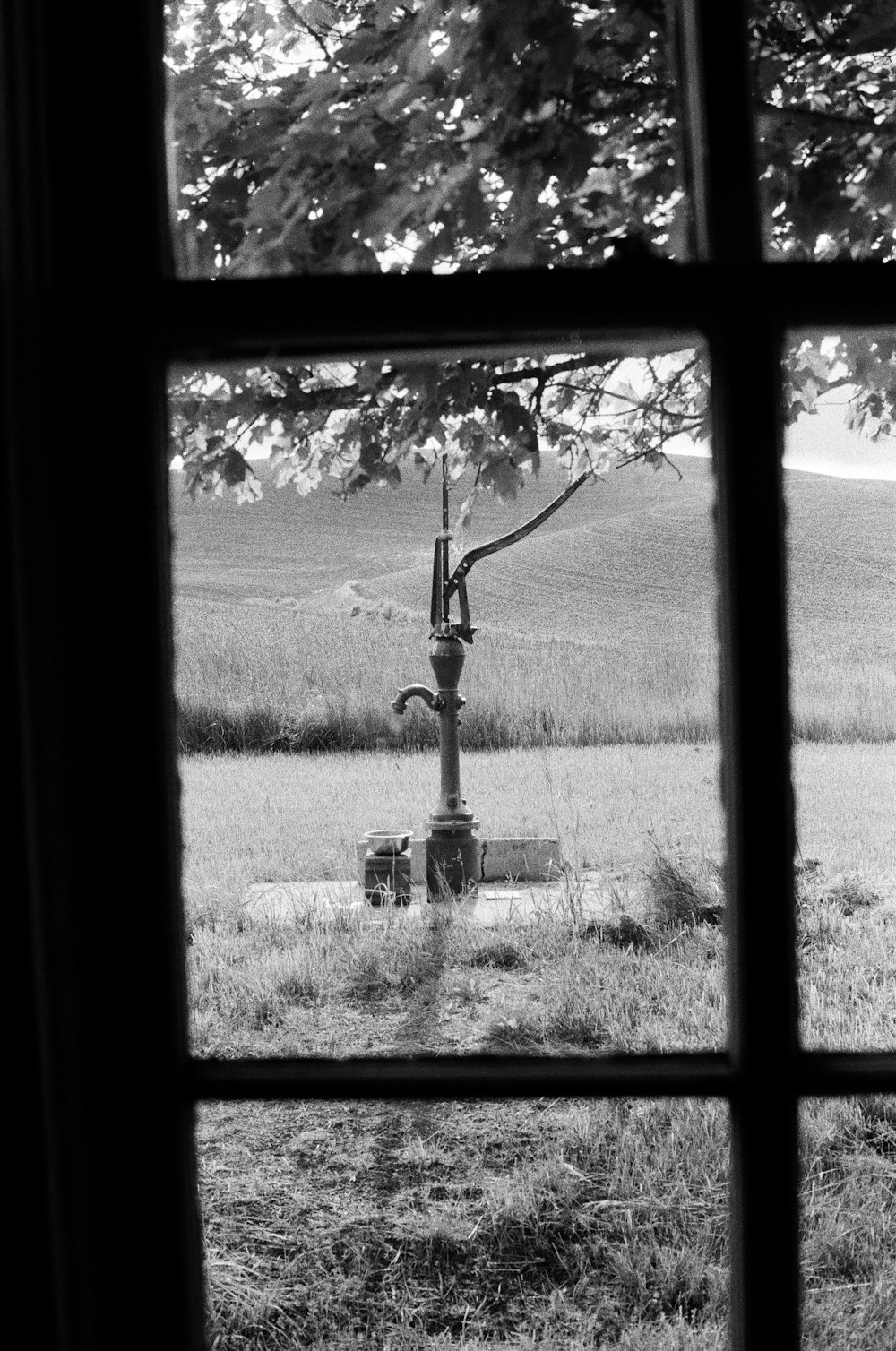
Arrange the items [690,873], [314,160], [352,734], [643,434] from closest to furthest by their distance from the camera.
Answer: [314,160]
[643,434]
[352,734]
[690,873]

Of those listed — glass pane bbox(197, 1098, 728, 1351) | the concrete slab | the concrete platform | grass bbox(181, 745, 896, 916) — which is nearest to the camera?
glass pane bbox(197, 1098, 728, 1351)

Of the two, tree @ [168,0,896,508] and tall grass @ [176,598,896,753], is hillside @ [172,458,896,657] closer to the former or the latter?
tall grass @ [176,598,896,753]

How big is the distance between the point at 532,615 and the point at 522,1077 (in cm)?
140

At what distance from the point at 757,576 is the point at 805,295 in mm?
154

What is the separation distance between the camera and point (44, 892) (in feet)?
1.87

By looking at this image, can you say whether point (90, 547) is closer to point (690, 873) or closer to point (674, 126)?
point (674, 126)

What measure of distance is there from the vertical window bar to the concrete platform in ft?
5.70

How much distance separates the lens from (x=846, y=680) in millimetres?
1749

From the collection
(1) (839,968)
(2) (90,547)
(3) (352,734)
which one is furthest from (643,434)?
(2) (90,547)

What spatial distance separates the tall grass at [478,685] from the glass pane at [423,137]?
0.84m

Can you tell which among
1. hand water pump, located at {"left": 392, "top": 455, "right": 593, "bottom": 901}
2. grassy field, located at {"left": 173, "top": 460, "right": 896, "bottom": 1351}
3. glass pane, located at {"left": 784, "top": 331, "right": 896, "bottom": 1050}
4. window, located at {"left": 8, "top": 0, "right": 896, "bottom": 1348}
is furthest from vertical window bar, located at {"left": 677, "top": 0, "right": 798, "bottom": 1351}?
hand water pump, located at {"left": 392, "top": 455, "right": 593, "bottom": 901}

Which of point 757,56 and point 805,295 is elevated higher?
point 757,56

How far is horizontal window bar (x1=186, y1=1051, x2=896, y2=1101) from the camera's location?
0.57m

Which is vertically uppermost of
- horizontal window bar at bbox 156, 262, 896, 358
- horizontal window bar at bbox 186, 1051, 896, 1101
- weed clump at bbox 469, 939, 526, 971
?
horizontal window bar at bbox 156, 262, 896, 358
